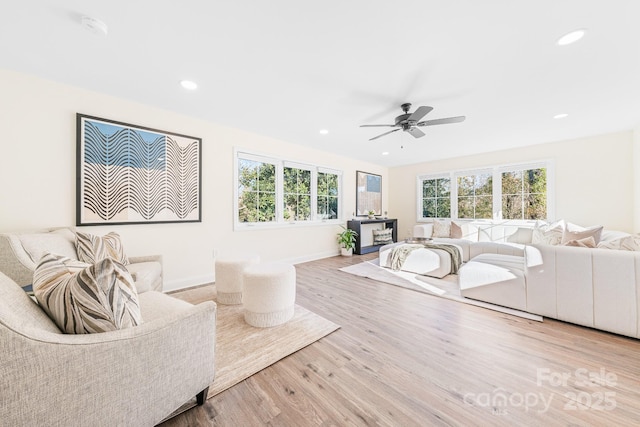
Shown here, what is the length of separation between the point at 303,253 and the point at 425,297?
255 centimetres

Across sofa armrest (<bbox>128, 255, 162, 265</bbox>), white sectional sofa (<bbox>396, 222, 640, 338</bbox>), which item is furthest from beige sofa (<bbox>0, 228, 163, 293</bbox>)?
white sectional sofa (<bbox>396, 222, 640, 338</bbox>)

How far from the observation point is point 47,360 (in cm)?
75

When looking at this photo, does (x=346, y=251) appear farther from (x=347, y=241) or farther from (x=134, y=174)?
(x=134, y=174)

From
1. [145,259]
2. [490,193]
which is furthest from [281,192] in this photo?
[490,193]

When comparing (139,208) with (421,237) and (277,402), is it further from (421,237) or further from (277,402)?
(421,237)

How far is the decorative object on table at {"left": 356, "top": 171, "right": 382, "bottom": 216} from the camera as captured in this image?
6.02m

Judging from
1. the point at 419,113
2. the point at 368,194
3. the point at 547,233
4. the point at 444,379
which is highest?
the point at 419,113

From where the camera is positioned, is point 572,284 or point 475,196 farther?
point 475,196

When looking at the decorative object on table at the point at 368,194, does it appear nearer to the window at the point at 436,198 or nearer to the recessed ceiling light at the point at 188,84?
the window at the point at 436,198

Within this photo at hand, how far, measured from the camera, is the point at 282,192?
4406mm

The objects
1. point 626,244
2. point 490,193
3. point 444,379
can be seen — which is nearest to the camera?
point 444,379

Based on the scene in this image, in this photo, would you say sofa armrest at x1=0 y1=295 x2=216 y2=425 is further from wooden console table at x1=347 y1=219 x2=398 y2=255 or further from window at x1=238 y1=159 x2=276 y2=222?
wooden console table at x1=347 y1=219 x2=398 y2=255

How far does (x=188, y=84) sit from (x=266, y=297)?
2309mm

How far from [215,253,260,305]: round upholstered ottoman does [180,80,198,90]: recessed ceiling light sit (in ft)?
6.24
